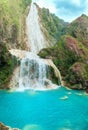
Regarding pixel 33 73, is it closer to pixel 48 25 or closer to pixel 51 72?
pixel 51 72

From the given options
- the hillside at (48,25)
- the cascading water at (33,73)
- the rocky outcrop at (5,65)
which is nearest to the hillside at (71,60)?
the cascading water at (33,73)

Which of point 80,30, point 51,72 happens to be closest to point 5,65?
point 51,72

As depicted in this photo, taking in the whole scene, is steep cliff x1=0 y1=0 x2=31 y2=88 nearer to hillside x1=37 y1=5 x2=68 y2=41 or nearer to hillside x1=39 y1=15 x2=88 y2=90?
hillside x1=39 y1=15 x2=88 y2=90

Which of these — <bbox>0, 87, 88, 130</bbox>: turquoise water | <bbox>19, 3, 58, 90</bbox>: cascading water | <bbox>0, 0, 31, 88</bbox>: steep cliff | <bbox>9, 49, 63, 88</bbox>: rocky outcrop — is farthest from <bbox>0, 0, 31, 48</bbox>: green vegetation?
<bbox>0, 87, 88, 130</bbox>: turquoise water

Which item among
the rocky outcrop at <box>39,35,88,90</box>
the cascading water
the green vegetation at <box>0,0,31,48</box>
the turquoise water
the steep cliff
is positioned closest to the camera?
the turquoise water

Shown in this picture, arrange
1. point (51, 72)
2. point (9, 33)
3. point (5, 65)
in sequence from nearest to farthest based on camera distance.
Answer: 1. point (5, 65)
2. point (51, 72)
3. point (9, 33)

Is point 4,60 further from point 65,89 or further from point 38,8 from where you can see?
point 38,8

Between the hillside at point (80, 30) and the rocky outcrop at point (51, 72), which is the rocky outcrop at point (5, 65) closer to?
the rocky outcrop at point (51, 72)

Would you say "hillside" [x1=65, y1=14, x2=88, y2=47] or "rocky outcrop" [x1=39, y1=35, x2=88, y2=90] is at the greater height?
"hillside" [x1=65, y1=14, x2=88, y2=47]

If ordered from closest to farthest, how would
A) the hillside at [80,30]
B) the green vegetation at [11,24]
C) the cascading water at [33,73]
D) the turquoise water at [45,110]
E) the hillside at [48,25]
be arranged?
the turquoise water at [45,110] < the cascading water at [33,73] < the green vegetation at [11,24] < the hillside at [80,30] < the hillside at [48,25]
